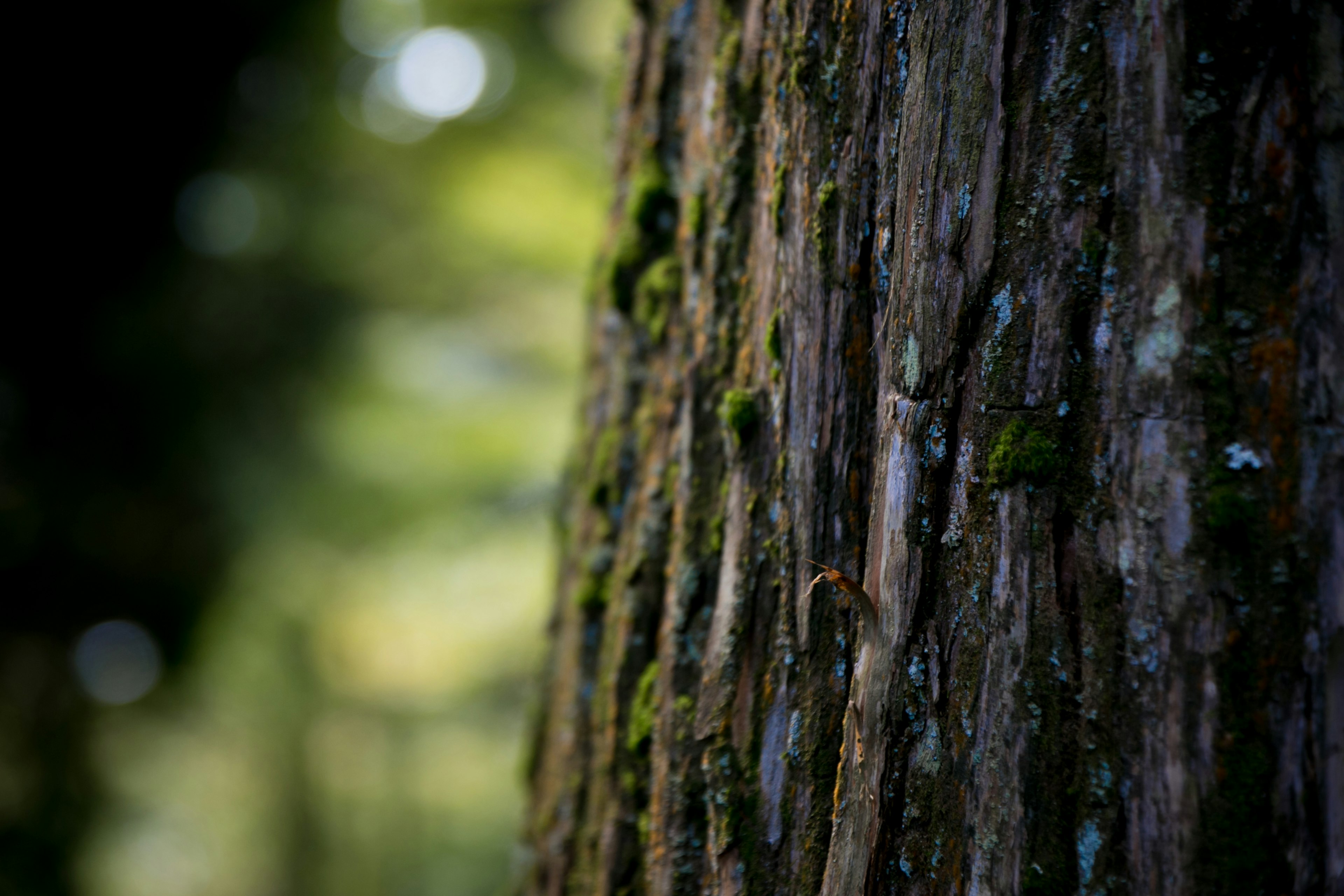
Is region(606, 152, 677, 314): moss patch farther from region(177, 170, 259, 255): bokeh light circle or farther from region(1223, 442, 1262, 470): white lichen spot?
region(177, 170, 259, 255): bokeh light circle

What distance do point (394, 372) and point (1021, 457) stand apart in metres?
4.20

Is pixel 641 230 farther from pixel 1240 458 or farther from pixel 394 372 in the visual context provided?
pixel 394 372

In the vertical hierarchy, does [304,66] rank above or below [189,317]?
above

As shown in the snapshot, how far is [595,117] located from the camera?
174 inches

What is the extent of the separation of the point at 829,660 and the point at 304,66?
5008mm

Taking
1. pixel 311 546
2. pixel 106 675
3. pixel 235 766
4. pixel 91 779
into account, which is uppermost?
pixel 311 546

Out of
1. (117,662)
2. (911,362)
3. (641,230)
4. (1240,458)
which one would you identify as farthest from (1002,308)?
(117,662)

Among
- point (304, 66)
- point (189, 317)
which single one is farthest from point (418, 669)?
point (304, 66)

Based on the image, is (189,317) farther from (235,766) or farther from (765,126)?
(765,126)

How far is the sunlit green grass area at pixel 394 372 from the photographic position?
14.4ft

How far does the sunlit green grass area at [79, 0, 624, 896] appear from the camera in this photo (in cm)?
439

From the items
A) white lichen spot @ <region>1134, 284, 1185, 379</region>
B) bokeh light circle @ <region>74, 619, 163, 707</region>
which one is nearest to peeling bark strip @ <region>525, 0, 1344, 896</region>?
white lichen spot @ <region>1134, 284, 1185, 379</region>

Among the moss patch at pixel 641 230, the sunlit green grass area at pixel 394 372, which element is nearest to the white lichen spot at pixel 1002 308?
the moss patch at pixel 641 230

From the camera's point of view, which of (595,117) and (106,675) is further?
(106,675)
